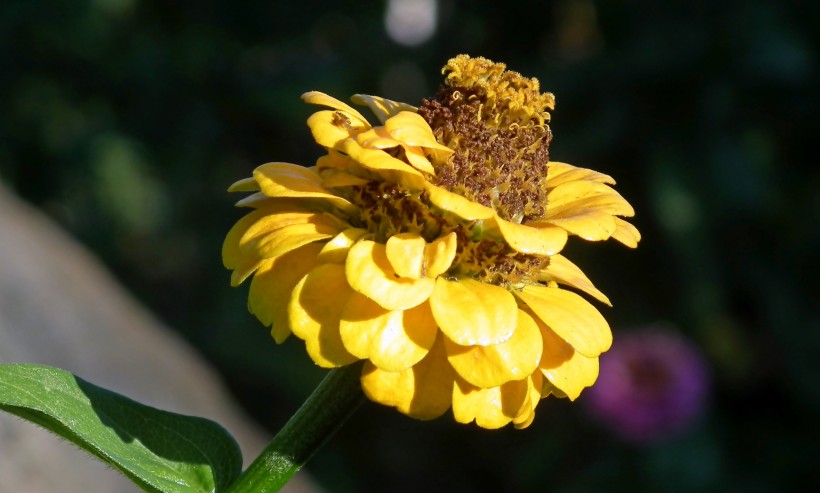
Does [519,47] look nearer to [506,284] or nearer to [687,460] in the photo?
[687,460]

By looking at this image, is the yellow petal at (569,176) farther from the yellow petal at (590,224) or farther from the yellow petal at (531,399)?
the yellow petal at (531,399)

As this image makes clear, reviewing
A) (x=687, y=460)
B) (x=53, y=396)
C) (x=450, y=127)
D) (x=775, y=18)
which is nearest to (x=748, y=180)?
(x=775, y=18)

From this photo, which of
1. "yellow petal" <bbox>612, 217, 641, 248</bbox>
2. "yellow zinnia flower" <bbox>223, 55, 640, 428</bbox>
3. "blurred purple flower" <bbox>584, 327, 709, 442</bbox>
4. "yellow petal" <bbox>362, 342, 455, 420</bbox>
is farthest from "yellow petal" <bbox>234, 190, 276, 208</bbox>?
"blurred purple flower" <bbox>584, 327, 709, 442</bbox>

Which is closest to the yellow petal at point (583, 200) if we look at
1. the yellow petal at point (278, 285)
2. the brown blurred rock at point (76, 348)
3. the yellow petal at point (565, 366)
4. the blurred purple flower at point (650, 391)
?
the yellow petal at point (565, 366)

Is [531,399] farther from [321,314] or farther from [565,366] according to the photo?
[321,314]

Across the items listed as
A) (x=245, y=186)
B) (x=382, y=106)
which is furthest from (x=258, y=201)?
(x=382, y=106)

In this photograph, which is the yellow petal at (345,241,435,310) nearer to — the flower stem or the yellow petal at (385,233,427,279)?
the yellow petal at (385,233,427,279)
